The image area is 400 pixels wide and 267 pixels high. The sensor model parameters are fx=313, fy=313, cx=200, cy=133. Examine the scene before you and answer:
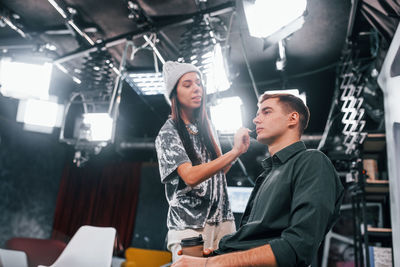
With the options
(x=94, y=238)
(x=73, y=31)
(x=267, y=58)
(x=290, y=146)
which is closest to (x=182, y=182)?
(x=290, y=146)

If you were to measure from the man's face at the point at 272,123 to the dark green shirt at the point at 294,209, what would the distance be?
0.09 meters

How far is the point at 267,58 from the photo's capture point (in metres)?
4.54

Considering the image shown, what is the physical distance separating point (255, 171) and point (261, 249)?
19.7ft

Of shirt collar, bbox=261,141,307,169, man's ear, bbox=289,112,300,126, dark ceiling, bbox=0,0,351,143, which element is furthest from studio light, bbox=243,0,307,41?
shirt collar, bbox=261,141,307,169

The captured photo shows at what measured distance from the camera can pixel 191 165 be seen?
4.36 feet

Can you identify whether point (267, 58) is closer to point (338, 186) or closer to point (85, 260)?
point (85, 260)

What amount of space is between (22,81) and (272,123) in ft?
9.92

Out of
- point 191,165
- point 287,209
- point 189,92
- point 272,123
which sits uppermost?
point 189,92

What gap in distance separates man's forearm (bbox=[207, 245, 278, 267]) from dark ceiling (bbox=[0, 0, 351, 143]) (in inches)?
86.1

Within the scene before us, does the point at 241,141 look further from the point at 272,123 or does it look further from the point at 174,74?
the point at 174,74

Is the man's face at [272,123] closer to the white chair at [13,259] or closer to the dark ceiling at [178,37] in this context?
the dark ceiling at [178,37]

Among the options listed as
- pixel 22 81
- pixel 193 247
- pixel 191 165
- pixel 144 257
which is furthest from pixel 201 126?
pixel 144 257

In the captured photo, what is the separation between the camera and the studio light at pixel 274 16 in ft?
6.37

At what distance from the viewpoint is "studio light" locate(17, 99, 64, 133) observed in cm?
360
